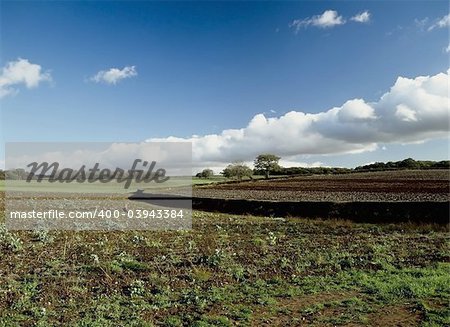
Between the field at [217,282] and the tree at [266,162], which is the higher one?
the tree at [266,162]

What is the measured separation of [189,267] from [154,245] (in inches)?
172

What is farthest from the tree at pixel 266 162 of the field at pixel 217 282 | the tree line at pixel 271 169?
the field at pixel 217 282

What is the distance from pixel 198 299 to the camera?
38.0 ft

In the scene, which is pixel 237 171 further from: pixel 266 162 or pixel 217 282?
pixel 217 282

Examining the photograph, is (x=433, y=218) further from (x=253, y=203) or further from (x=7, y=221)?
(x=7, y=221)

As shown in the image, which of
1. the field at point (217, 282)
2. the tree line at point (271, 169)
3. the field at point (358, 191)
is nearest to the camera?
the field at point (217, 282)

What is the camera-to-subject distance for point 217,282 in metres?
13.5

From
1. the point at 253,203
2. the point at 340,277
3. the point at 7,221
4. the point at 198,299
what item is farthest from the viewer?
the point at 253,203

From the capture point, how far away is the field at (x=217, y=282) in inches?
406

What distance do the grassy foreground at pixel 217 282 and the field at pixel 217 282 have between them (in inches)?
1.3

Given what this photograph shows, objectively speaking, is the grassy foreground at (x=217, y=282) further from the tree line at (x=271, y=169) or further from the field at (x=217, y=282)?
the tree line at (x=271, y=169)

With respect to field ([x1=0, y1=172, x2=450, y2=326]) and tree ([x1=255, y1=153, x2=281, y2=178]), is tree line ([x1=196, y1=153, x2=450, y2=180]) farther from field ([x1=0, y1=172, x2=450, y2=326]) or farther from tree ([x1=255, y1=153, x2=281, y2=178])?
field ([x1=0, y1=172, x2=450, y2=326])

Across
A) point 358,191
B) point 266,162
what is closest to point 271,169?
point 266,162

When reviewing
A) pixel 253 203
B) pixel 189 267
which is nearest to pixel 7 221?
pixel 189 267
